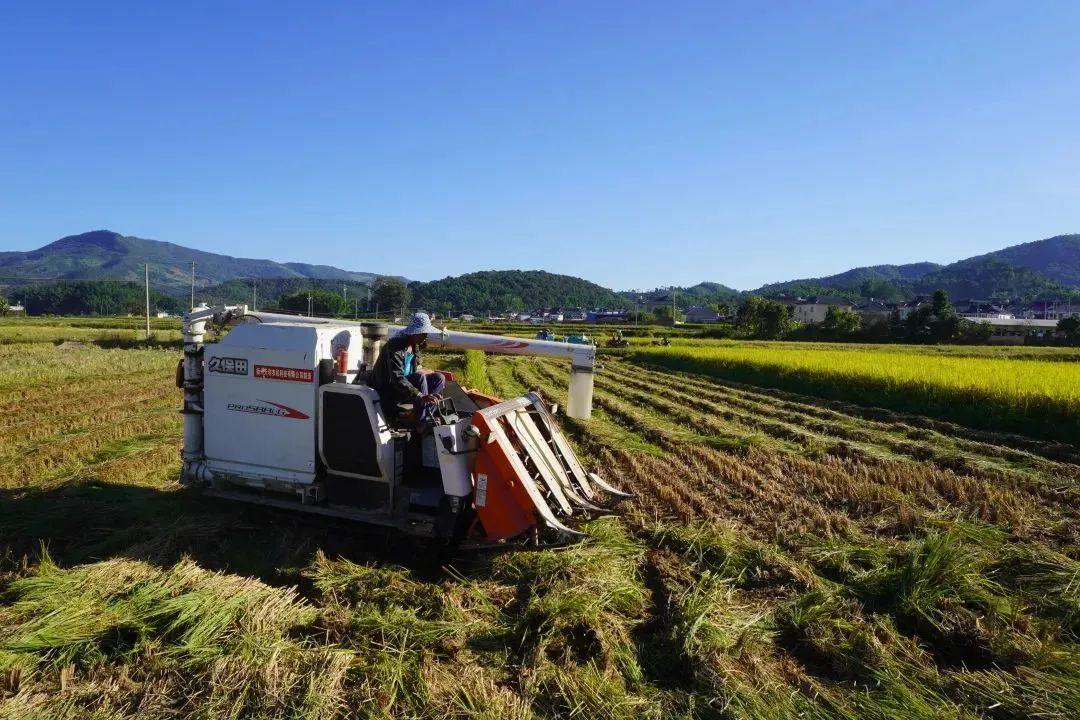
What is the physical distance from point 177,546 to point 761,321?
62.7m

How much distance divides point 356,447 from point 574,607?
8.64 ft

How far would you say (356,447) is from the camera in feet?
20.4

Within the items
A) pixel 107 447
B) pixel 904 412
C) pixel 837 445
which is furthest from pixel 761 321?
pixel 107 447

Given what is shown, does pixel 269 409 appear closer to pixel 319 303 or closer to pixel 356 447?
pixel 356 447

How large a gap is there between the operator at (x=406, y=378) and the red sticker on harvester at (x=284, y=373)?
2.03 ft

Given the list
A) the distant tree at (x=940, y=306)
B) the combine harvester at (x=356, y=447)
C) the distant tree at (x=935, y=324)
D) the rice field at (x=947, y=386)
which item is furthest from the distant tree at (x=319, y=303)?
the combine harvester at (x=356, y=447)

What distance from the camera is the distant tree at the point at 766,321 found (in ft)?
205

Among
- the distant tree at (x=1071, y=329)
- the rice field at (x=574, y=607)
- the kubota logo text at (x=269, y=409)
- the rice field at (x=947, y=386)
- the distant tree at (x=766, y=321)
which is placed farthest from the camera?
the distant tree at (x=766, y=321)

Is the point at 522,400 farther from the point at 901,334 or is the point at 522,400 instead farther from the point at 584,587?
the point at 901,334

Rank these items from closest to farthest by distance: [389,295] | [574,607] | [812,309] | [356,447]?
[574,607]
[356,447]
[389,295]
[812,309]

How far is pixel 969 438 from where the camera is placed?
13.0 m

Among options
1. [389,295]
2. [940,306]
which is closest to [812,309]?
[940,306]

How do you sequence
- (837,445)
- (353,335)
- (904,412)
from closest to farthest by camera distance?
(353,335) → (837,445) → (904,412)

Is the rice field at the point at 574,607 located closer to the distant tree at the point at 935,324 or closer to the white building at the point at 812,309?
the distant tree at the point at 935,324
